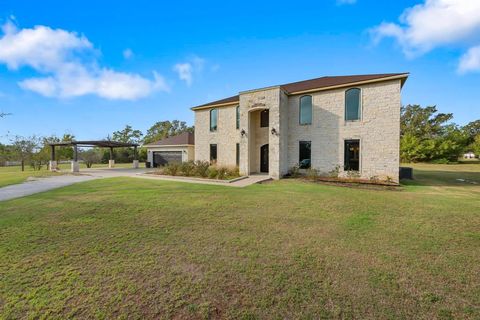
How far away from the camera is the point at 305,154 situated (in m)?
14.3

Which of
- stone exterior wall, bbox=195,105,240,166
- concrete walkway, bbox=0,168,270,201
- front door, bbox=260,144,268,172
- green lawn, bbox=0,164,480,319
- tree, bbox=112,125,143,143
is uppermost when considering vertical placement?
tree, bbox=112,125,143,143

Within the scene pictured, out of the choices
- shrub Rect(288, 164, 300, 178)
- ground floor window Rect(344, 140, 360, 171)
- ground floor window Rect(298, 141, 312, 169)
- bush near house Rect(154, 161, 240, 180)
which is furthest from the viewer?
ground floor window Rect(298, 141, 312, 169)

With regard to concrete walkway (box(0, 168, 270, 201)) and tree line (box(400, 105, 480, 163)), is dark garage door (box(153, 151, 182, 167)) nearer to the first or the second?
concrete walkway (box(0, 168, 270, 201))

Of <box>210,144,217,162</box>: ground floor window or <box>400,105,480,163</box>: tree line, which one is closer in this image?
<box>210,144,217,162</box>: ground floor window

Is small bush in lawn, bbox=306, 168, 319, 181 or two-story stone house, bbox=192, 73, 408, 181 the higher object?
two-story stone house, bbox=192, 73, 408, 181

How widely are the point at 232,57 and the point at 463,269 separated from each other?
17.2m

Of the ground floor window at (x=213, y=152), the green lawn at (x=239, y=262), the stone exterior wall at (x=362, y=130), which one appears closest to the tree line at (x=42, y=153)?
the ground floor window at (x=213, y=152)

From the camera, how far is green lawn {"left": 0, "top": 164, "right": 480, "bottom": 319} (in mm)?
2424

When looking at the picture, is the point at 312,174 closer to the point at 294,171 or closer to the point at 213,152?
the point at 294,171

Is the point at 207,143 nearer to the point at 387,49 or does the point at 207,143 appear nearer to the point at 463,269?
the point at 387,49

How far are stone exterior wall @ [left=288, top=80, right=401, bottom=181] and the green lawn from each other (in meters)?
6.32

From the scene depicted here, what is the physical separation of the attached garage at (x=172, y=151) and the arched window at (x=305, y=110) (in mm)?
12581

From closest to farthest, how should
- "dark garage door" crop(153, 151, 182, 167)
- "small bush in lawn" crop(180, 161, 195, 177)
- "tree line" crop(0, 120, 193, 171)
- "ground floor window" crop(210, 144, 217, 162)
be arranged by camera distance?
"small bush in lawn" crop(180, 161, 195, 177) < "ground floor window" crop(210, 144, 217, 162) < "dark garage door" crop(153, 151, 182, 167) < "tree line" crop(0, 120, 193, 171)

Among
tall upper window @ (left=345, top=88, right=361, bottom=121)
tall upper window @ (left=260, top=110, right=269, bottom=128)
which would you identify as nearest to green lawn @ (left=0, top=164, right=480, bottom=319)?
tall upper window @ (left=345, top=88, right=361, bottom=121)
